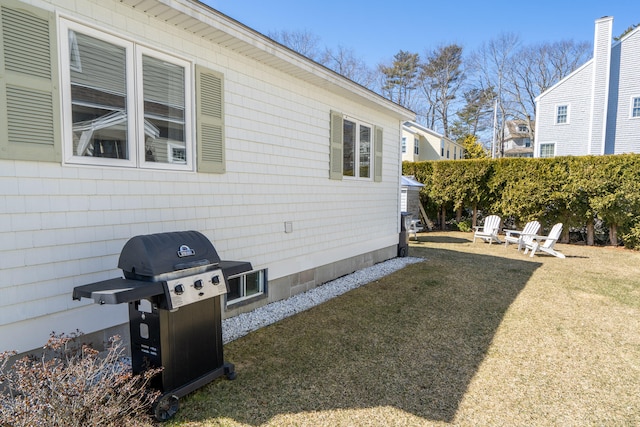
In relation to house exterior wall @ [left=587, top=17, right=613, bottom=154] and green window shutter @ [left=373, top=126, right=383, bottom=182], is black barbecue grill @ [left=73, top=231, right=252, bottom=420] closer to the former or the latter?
green window shutter @ [left=373, top=126, right=383, bottom=182]

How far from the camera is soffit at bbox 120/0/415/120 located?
137 inches

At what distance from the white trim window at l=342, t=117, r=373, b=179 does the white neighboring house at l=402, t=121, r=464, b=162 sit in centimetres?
1906

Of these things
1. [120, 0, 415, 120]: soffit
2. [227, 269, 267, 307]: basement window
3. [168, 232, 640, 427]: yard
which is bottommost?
[168, 232, 640, 427]: yard

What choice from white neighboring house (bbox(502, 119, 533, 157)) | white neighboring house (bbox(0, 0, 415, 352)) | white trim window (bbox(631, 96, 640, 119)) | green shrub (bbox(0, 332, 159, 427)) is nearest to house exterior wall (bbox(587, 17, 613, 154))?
white trim window (bbox(631, 96, 640, 119))

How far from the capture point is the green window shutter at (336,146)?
6.43m

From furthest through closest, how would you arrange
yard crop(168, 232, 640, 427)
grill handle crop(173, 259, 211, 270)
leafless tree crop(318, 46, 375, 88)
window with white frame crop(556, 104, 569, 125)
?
leafless tree crop(318, 46, 375, 88)
window with white frame crop(556, 104, 569, 125)
yard crop(168, 232, 640, 427)
grill handle crop(173, 259, 211, 270)

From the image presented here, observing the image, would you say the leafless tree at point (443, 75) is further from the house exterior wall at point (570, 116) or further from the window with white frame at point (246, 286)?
the window with white frame at point (246, 286)

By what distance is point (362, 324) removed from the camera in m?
4.61

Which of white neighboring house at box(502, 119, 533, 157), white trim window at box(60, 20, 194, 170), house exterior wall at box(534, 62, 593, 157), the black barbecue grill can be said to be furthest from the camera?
white neighboring house at box(502, 119, 533, 157)

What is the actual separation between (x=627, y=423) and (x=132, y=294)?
11.7 feet

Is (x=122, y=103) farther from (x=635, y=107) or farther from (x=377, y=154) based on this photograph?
(x=635, y=107)

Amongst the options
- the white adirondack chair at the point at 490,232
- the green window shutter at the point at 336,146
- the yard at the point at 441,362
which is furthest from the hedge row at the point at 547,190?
the green window shutter at the point at 336,146

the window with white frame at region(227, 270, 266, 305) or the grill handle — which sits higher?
the grill handle

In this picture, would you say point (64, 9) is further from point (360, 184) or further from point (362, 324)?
point (360, 184)
